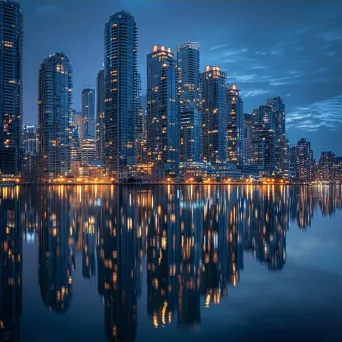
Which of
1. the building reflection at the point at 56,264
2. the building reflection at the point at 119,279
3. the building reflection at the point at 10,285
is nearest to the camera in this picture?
the building reflection at the point at 10,285

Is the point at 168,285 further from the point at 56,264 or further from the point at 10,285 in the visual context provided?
the point at 56,264

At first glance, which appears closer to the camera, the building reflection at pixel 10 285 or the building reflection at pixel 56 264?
the building reflection at pixel 10 285

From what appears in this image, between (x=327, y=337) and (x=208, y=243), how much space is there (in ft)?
39.8

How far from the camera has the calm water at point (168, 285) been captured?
32.3 ft

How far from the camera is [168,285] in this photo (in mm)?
13602

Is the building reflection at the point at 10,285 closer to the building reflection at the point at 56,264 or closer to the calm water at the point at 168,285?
the calm water at the point at 168,285

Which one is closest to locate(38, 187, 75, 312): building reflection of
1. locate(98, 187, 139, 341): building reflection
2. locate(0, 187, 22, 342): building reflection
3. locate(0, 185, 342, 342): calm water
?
locate(0, 185, 342, 342): calm water

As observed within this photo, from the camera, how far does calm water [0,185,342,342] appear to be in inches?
388

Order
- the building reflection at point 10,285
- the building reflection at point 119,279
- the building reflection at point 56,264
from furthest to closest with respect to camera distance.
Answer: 1. the building reflection at point 56,264
2. the building reflection at point 119,279
3. the building reflection at point 10,285

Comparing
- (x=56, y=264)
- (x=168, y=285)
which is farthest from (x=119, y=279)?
(x=56, y=264)

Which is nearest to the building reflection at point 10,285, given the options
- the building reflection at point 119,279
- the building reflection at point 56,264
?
the building reflection at point 56,264

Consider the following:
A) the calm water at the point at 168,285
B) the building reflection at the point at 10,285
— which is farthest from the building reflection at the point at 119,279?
the building reflection at the point at 10,285

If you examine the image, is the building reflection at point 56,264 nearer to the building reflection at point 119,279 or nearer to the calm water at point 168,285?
the calm water at point 168,285

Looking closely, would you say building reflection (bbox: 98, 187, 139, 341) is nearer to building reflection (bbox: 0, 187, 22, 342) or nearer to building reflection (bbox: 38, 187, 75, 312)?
building reflection (bbox: 38, 187, 75, 312)
